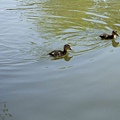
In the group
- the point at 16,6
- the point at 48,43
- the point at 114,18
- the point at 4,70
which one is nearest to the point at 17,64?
the point at 4,70

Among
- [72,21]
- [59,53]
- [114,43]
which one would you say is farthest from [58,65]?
[72,21]

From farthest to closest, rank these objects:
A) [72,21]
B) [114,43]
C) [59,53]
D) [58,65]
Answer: [72,21], [114,43], [59,53], [58,65]

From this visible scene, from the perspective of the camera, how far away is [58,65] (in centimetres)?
675

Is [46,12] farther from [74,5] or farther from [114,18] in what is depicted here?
[114,18]

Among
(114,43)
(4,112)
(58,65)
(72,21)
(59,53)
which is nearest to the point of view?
(4,112)

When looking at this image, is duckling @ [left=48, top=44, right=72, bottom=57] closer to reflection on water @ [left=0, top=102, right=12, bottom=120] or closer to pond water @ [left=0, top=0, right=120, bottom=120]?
pond water @ [left=0, top=0, right=120, bottom=120]

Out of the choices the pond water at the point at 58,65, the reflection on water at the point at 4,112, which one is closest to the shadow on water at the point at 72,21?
the pond water at the point at 58,65

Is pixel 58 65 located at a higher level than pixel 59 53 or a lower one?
lower

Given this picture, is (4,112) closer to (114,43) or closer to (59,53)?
(59,53)

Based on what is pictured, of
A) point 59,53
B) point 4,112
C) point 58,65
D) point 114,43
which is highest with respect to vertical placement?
point 114,43

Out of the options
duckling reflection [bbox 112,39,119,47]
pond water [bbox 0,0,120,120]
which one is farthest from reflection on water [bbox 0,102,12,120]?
duckling reflection [bbox 112,39,119,47]

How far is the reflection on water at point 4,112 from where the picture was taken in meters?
4.64

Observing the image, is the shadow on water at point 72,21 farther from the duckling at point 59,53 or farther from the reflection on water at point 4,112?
the reflection on water at point 4,112

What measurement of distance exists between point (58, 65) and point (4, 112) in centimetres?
224
